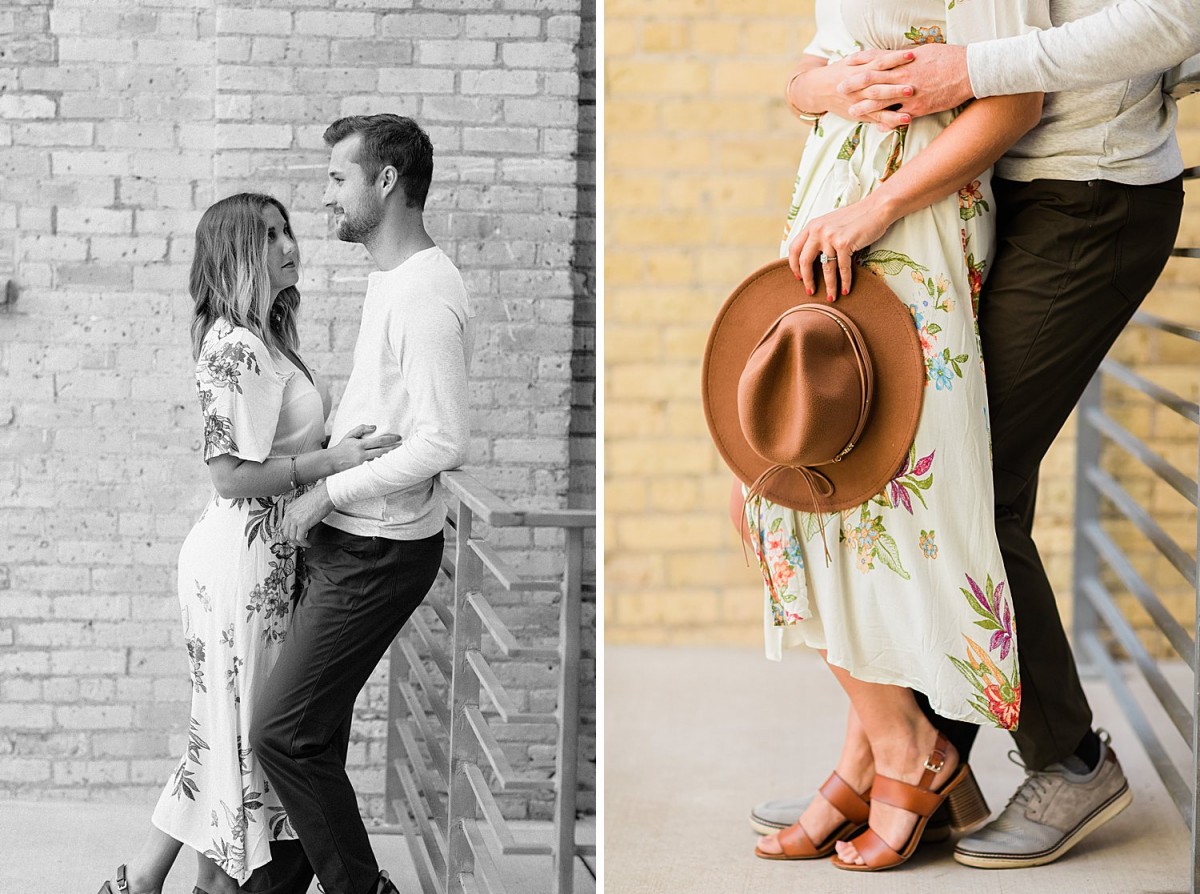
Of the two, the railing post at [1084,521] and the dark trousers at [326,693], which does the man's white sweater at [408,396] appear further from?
the railing post at [1084,521]

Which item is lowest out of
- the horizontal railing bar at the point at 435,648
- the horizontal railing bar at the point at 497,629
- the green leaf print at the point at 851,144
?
the horizontal railing bar at the point at 435,648

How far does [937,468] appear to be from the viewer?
78.0 inches

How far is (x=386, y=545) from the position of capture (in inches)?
84.7

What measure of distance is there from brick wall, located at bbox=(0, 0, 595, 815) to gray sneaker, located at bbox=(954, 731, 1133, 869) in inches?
54.3

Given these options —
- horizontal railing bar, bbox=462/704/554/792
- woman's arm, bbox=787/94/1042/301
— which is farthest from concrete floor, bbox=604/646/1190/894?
woman's arm, bbox=787/94/1042/301

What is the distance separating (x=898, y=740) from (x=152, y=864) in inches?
50.5

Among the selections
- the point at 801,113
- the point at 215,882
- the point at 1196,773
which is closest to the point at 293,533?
the point at 215,882

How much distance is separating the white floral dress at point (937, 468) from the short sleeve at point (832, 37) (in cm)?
2

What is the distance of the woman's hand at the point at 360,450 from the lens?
211cm

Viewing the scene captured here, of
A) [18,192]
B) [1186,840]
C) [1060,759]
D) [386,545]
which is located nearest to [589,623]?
[386,545]

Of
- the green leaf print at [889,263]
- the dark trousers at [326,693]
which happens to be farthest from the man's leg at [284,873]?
the green leaf print at [889,263]

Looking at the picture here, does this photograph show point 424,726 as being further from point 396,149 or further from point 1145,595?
point 1145,595

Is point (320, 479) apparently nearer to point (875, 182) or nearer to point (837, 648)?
point (837, 648)

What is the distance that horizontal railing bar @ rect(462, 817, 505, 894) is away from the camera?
2.10 m
